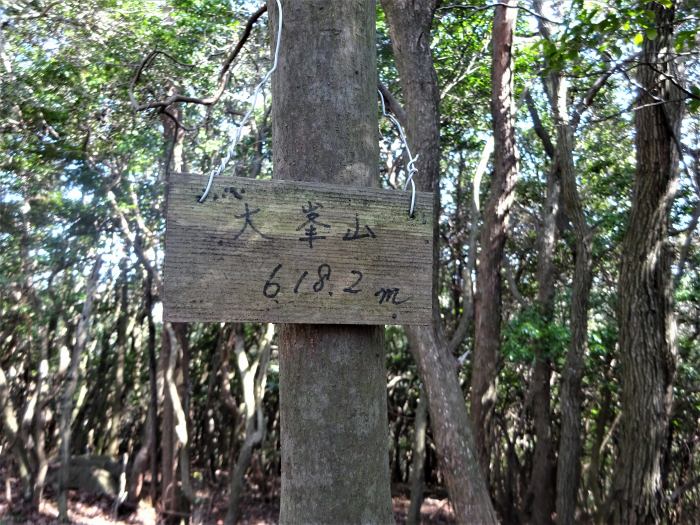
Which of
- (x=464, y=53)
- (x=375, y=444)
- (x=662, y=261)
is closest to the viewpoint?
(x=375, y=444)

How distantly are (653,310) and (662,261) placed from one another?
402 millimetres

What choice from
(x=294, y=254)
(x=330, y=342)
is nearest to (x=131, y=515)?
(x=330, y=342)

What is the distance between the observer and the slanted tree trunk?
536 cm

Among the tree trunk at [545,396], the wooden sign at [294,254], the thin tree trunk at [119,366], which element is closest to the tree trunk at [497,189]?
the tree trunk at [545,396]

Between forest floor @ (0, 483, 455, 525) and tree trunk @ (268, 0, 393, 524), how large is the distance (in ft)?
28.3

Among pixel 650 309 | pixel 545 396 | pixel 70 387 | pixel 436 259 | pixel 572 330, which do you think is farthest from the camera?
pixel 70 387

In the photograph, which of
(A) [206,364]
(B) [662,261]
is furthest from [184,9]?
(A) [206,364]

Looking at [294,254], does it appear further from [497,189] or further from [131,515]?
[131,515]

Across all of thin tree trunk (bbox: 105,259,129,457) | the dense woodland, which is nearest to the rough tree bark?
the dense woodland

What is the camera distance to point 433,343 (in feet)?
17.0

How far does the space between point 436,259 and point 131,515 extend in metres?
6.55

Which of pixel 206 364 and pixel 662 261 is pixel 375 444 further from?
pixel 206 364

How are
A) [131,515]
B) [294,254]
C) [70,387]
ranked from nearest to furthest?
[294,254] → [70,387] → [131,515]

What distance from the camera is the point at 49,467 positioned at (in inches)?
418
